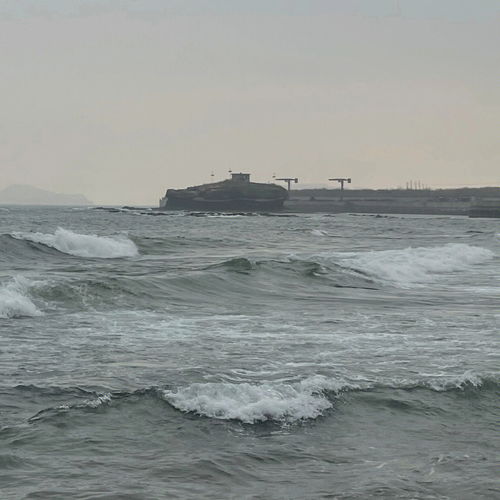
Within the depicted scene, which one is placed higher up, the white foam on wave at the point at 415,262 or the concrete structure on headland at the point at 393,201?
the concrete structure on headland at the point at 393,201

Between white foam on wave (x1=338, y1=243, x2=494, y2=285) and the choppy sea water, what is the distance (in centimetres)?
787

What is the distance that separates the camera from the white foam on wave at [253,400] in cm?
945

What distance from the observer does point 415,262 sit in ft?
112

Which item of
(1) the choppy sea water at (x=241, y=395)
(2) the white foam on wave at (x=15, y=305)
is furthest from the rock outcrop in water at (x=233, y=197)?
(2) the white foam on wave at (x=15, y=305)

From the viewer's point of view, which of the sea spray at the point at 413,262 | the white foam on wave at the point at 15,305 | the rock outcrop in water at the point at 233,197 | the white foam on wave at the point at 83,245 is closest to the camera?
the white foam on wave at the point at 15,305

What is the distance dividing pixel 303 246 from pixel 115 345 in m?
36.4

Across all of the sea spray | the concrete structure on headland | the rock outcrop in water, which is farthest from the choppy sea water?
the rock outcrop in water

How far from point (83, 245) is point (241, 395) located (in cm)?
3106

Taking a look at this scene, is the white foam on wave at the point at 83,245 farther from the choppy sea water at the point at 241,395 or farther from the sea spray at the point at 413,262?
the choppy sea water at the point at 241,395

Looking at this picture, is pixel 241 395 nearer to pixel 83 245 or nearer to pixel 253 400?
pixel 253 400

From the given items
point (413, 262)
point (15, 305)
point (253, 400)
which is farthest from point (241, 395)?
point (413, 262)

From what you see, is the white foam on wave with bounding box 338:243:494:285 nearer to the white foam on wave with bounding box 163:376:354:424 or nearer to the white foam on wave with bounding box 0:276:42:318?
the white foam on wave with bounding box 0:276:42:318

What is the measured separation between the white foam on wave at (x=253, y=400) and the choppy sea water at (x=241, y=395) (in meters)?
0.02

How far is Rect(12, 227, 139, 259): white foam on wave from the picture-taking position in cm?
3950
